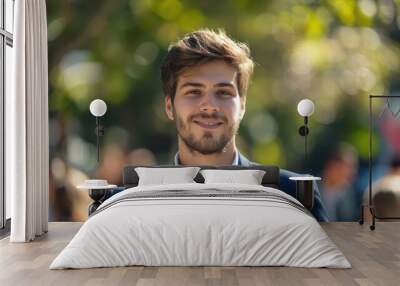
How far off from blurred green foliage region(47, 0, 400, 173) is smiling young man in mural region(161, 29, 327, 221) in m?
0.12

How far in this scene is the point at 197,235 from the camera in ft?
16.0

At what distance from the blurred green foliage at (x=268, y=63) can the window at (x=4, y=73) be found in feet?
2.35

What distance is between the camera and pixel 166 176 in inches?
282

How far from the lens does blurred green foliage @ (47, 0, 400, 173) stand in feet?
25.9

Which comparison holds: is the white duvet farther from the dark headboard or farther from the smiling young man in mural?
the smiling young man in mural

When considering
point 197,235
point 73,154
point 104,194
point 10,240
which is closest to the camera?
point 197,235

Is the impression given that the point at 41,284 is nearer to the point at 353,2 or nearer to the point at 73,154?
the point at 73,154

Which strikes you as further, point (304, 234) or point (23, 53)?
point (23, 53)

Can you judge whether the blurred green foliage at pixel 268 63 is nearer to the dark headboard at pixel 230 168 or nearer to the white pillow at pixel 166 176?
the dark headboard at pixel 230 168

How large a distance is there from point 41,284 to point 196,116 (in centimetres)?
383

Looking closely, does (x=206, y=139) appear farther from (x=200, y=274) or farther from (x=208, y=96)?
(x=200, y=274)

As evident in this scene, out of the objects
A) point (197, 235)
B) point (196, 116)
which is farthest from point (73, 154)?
point (197, 235)

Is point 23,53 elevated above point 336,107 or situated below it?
above

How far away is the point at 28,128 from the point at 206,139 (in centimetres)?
225
